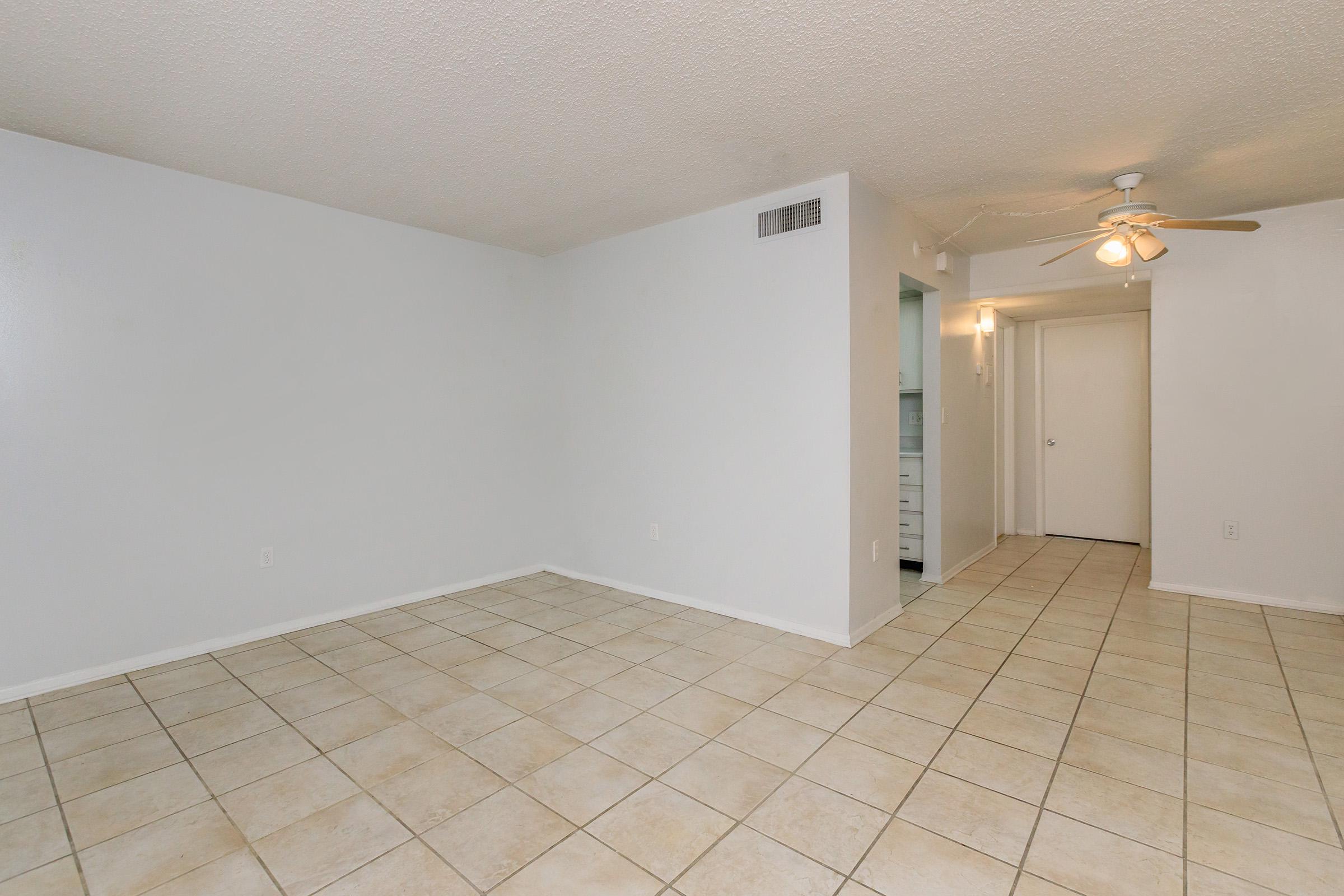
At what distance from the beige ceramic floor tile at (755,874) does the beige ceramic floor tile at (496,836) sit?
452 millimetres

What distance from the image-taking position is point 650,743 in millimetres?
2430

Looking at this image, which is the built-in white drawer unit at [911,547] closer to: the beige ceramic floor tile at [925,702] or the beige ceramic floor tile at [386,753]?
the beige ceramic floor tile at [925,702]

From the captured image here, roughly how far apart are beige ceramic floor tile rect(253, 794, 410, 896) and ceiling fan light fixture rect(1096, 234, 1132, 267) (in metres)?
4.12

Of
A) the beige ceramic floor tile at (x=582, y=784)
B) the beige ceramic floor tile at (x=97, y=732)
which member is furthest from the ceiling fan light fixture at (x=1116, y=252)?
the beige ceramic floor tile at (x=97, y=732)

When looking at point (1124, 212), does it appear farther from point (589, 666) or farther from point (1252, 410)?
point (589, 666)

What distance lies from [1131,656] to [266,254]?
5.18 m

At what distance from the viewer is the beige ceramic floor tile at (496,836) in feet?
5.80

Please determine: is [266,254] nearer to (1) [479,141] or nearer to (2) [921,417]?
(1) [479,141]

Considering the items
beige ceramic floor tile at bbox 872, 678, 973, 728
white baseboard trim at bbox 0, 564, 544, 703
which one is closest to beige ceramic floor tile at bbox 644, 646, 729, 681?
beige ceramic floor tile at bbox 872, 678, 973, 728

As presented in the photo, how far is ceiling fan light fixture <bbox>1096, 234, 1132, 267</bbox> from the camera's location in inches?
133

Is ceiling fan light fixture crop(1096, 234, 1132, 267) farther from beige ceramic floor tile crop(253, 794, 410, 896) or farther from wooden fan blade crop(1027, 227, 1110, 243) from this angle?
beige ceramic floor tile crop(253, 794, 410, 896)

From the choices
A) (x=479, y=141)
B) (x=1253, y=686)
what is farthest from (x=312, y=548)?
(x=1253, y=686)

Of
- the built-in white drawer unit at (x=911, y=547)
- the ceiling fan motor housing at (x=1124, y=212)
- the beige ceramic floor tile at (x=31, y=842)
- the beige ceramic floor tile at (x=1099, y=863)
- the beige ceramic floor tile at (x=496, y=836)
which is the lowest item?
the beige ceramic floor tile at (x=1099, y=863)

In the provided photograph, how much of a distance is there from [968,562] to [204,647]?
5226mm
